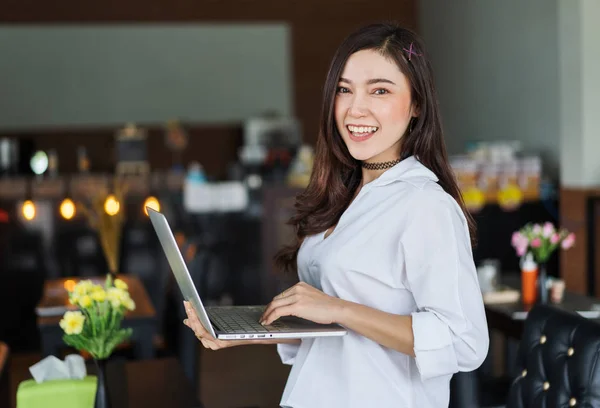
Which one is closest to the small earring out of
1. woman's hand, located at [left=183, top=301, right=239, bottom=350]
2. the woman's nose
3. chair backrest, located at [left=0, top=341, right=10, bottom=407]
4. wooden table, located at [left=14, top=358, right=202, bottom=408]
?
the woman's nose

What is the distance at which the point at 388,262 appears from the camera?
1501mm

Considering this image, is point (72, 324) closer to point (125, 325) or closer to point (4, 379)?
point (4, 379)

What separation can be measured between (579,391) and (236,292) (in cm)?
558

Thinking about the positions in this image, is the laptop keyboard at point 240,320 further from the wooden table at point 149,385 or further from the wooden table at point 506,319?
the wooden table at point 506,319

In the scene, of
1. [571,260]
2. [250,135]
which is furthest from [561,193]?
[250,135]

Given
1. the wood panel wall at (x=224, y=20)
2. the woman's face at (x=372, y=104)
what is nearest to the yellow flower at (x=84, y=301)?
the woman's face at (x=372, y=104)

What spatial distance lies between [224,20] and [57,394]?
36.5 feet

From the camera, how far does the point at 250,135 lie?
40.4 feet

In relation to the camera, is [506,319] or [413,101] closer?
[413,101]

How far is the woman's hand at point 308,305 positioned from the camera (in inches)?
57.6

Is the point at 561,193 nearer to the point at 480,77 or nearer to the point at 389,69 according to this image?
the point at 480,77

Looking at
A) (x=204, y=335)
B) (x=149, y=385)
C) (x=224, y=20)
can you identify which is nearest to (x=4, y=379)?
(x=149, y=385)

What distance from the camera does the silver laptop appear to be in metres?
1.49

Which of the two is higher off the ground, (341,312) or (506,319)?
(341,312)
